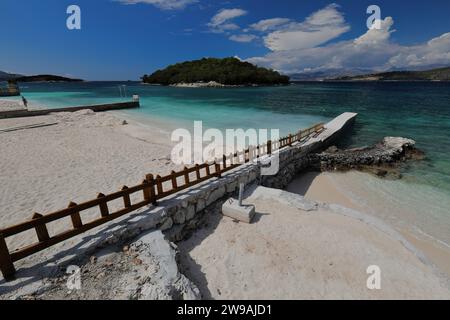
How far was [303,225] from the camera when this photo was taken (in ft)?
22.1

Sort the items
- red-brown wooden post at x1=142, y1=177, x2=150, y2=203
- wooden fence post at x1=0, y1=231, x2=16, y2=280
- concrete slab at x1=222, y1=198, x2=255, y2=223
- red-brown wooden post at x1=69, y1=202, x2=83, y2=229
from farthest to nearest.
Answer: concrete slab at x1=222, y1=198, x2=255, y2=223, red-brown wooden post at x1=142, y1=177, x2=150, y2=203, red-brown wooden post at x1=69, y1=202, x2=83, y2=229, wooden fence post at x1=0, y1=231, x2=16, y2=280

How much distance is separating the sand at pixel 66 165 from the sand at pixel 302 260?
3.45 meters

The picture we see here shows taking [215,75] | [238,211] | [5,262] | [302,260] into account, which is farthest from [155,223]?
[215,75]

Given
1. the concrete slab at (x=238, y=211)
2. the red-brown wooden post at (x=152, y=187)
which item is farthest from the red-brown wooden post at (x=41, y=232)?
the concrete slab at (x=238, y=211)

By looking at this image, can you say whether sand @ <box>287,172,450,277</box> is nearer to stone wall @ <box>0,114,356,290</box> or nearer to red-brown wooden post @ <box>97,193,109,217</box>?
stone wall @ <box>0,114,356,290</box>

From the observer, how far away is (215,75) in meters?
117

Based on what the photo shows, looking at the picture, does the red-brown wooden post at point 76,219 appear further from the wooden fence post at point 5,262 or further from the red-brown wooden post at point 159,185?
the red-brown wooden post at point 159,185

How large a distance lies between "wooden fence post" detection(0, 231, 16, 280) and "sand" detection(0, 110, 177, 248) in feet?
4.35

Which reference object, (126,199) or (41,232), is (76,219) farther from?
(126,199)

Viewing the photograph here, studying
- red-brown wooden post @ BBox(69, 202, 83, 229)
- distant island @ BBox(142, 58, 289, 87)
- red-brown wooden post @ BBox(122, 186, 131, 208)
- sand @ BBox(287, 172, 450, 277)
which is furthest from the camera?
distant island @ BBox(142, 58, 289, 87)

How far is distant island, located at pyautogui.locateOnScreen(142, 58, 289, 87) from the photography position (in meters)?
115

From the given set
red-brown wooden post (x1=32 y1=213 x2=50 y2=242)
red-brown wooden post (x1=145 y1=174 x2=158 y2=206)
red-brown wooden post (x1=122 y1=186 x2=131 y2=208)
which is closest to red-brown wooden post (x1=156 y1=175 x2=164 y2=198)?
red-brown wooden post (x1=145 y1=174 x2=158 y2=206)

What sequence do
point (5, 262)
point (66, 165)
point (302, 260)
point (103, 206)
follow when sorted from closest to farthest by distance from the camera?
point (5, 262)
point (103, 206)
point (302, 260)
point (66, 165)

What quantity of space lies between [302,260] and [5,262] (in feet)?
19.9
